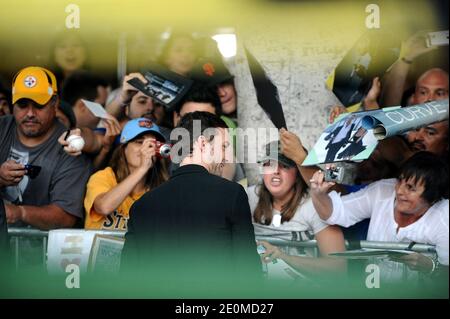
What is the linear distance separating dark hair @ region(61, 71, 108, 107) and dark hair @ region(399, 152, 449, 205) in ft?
6.60

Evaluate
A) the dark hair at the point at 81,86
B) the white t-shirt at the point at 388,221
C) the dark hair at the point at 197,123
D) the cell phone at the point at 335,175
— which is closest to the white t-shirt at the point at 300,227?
the white t-shirt at the point at 388,221

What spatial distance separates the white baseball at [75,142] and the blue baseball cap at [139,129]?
0.83 ft

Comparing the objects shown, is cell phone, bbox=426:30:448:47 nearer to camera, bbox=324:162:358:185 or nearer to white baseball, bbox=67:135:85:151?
camera, bbox=324:162:358:185

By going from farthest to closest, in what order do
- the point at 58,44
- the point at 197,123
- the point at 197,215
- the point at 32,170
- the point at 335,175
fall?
the point at 58,44 < the point at 32,170 < the point at 335,175 < the point at 197,123 < the point at 197,215

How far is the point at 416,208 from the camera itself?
16.3 feet

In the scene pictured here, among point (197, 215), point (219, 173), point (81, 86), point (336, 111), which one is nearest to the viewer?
point (197, 215)

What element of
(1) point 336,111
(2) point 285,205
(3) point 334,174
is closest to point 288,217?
(2) point 285,205

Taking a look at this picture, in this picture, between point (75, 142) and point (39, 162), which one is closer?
point (75, 142)

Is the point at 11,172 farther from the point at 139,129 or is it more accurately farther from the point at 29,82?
the point at 139,129

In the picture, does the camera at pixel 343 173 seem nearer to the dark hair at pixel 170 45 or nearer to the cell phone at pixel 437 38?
the cell phone at pixel 437 38

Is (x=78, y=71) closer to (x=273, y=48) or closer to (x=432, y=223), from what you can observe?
(x=273, y=48)

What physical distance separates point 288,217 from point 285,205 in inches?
3.2

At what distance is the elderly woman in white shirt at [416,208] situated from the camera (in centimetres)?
495

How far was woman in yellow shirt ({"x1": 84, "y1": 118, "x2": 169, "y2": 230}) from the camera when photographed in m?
5.20
